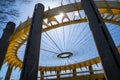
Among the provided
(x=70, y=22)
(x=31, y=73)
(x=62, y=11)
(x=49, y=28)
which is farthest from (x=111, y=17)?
(x=31, y=73)

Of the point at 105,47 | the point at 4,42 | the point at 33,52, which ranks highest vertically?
the point at 4,42

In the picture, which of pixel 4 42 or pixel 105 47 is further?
pixel 4 42

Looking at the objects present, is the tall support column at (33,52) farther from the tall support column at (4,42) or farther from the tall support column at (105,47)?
the tall support column at (105,47)

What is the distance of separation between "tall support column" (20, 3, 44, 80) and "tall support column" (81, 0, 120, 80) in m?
3.88

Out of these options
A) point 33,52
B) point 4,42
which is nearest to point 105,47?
point 33,52

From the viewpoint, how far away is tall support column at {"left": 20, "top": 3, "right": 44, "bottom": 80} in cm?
829

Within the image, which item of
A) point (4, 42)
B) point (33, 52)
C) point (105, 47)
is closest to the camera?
point (105, 47)

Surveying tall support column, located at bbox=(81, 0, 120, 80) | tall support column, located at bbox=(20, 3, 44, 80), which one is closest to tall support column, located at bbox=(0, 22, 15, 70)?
tall support column, located at bbox=(20, 3, 44, 80)

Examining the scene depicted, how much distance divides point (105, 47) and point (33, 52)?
4501 mm

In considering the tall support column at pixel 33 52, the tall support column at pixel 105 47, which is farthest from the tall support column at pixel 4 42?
the tall support column at pixel 105 47

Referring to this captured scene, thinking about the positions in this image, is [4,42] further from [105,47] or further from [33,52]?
[105,47]

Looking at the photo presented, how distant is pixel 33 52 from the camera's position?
9320 millimetres

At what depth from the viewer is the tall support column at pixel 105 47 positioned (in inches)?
279

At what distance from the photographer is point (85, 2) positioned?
1079 cm
